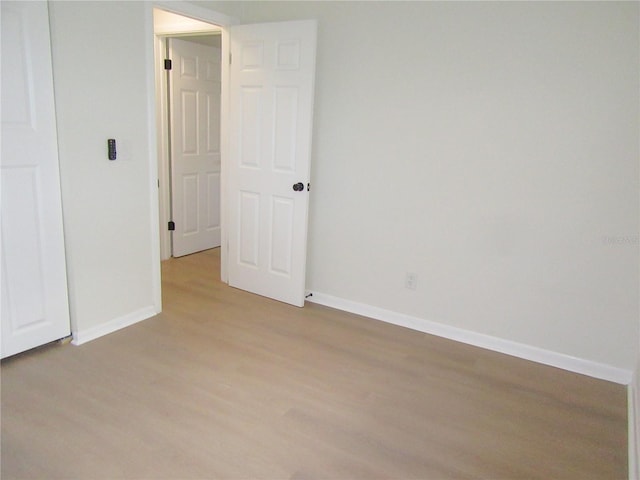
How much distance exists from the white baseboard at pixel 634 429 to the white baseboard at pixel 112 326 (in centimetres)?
286

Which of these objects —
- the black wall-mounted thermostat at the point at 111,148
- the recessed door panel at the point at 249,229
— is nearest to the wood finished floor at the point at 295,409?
the recessed door panel at the point at 249,229

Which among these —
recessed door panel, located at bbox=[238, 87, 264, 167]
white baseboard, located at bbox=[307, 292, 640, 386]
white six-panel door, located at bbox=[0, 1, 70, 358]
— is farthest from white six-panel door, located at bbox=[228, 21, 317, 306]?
white six-panel door, located at bbox=[0, 1, 70, 358]

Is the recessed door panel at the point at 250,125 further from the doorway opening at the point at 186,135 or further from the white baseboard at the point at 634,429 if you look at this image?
the white baseboard at the point at 634,429

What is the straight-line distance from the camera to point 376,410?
2.42 meters

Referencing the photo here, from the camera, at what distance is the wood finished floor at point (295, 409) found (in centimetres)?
201

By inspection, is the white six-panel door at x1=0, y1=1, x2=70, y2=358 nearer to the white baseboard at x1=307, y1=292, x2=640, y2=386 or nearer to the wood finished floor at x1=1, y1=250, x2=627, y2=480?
the wood finished floor at x1=1, y1=250, x2=627, y2=480

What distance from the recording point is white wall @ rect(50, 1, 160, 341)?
2.63 meters

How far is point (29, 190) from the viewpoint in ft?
8.39

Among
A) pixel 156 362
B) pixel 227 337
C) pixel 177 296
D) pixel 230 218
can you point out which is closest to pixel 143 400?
pixel 156 362

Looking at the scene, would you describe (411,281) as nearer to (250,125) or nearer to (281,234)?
(281,234)

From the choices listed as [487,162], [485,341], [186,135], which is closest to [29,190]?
[186,135]

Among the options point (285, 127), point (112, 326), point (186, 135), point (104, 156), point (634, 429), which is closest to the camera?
point (634, 429)

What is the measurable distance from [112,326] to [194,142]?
87.3 inches

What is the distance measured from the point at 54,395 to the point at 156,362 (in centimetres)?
54
